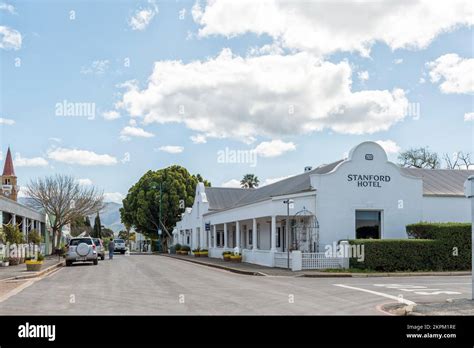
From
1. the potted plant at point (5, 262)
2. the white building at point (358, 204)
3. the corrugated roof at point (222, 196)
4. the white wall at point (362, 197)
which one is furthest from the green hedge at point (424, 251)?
the corrugated roof at point (222, 196)

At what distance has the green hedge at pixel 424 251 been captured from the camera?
26.7 metres

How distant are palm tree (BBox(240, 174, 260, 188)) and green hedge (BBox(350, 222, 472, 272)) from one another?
172 feet

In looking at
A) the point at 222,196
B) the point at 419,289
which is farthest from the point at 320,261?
the point at 222,196

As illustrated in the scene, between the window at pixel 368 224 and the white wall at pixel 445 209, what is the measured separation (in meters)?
3.20

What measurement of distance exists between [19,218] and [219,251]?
15855 mm

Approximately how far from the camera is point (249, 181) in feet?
265

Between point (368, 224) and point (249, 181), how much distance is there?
5134 centimetres

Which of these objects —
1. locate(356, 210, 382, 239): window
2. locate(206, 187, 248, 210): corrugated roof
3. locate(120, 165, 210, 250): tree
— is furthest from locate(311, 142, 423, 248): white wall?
locate(120, 165, 210, 250): tree

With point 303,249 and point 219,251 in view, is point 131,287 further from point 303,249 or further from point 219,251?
point 219,251

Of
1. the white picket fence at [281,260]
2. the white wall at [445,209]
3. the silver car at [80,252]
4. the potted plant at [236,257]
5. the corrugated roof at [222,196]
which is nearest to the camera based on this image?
the white picket fence at [281,260]

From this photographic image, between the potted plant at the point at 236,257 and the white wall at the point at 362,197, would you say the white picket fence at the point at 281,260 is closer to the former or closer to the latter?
the white wall at the point at 362,197
